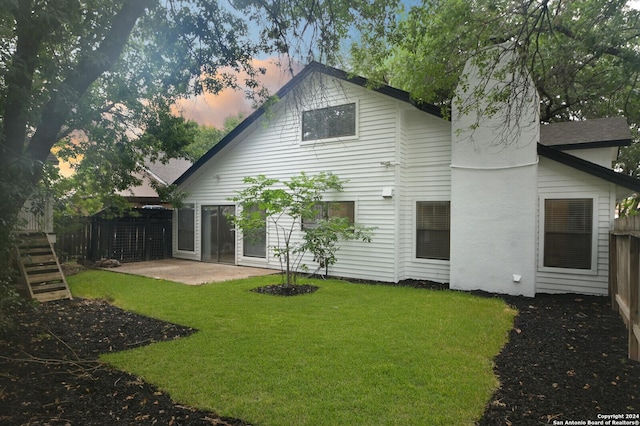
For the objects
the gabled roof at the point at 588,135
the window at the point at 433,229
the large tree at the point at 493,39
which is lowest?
the window at the point at 433,229

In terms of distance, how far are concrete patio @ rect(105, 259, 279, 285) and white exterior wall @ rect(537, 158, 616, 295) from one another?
22.0 feet

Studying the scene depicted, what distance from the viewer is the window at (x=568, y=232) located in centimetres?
729

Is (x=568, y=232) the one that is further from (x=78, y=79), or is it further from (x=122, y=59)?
(x=122, y=59)

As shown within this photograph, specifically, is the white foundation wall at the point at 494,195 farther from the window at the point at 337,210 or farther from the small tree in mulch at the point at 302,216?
the window at the point at 337,210

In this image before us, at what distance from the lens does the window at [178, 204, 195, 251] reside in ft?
44.1

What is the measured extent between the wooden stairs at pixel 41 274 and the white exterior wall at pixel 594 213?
9.49 metres

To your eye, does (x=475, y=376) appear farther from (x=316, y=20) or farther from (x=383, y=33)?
(x=383, y=33)

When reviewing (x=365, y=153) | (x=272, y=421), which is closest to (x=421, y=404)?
(x=272, y=421)

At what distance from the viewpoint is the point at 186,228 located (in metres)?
13.7

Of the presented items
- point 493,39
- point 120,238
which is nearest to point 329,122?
point 493,39

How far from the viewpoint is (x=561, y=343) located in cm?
463

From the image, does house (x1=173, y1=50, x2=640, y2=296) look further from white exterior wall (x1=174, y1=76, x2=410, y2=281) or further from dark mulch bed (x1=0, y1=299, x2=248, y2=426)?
dark mulch bed (x1=0, y1=299, x2=248, y2=426)

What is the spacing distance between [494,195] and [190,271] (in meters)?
8.12

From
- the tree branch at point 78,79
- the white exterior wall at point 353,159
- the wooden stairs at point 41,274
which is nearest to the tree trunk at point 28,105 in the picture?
the tree branch at point 78,79
